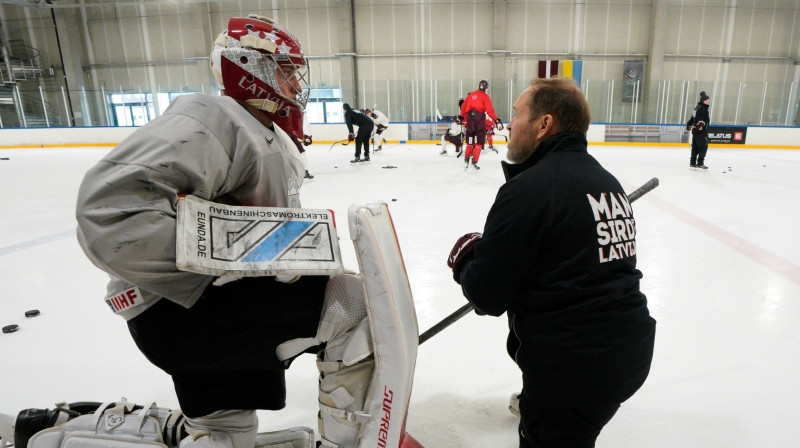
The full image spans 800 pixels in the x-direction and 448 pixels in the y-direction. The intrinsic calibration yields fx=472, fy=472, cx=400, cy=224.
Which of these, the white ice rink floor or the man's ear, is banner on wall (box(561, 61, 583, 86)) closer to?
the white ice rink floor

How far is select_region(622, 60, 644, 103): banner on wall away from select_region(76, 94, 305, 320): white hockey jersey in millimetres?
17350

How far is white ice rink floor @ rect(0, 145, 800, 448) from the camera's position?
1.59 meters

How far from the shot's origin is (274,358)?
1.14 m

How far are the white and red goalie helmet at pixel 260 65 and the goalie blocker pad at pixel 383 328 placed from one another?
45 cm

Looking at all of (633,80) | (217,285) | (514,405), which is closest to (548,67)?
(633,80)

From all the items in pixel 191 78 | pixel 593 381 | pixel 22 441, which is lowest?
pixel 22 441

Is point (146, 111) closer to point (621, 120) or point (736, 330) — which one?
point (621, 120)

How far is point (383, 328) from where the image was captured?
1075 mm

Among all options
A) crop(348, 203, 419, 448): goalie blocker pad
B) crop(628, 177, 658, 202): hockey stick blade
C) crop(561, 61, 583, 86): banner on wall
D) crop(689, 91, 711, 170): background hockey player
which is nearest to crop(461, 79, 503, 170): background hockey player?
crop(689, 91, 711, 170): background hockey player

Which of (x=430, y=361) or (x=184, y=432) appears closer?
(x=184, y=432)

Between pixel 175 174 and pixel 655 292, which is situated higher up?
pixel 175 174

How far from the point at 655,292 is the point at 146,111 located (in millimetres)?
19438

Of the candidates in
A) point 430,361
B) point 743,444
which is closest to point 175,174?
point 430,361

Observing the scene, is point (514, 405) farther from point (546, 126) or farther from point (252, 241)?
point (252, 241)
